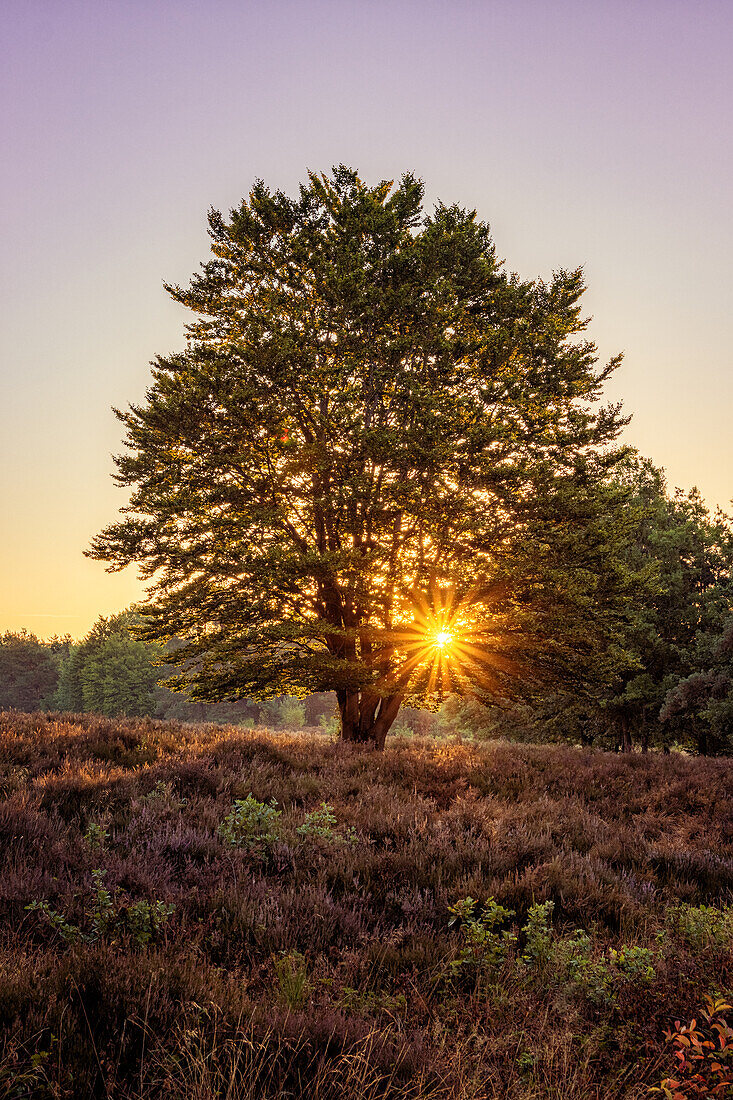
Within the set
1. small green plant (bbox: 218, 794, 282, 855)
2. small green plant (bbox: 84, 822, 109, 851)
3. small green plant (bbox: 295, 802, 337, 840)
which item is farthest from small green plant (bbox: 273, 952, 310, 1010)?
small green plant (bbox: 84, 822, 109, 851)

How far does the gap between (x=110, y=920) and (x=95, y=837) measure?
5.30 ft

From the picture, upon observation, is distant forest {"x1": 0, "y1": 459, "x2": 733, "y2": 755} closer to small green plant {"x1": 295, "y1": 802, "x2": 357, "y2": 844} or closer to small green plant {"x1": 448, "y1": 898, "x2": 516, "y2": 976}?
small green plant {"x1": 295, "y1": 802, "x2": 357, "y2": 844}

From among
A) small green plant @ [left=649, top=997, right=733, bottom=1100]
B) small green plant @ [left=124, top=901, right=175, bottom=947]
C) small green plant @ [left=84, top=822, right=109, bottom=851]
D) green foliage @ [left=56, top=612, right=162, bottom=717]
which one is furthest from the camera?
green foliage @ [left=56, top=612, right=162, bottom=717]

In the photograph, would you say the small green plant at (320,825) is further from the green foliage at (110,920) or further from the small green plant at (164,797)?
the green foliage at (110,920)

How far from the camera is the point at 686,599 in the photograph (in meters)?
23.4

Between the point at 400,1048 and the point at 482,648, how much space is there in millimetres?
10526

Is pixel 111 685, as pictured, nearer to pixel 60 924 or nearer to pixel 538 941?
pixel 60 924

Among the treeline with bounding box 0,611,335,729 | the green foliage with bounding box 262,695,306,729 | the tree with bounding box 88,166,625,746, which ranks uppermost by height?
the tree with bounding box 88,166,625,746

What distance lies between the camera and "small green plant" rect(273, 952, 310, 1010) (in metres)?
3.02

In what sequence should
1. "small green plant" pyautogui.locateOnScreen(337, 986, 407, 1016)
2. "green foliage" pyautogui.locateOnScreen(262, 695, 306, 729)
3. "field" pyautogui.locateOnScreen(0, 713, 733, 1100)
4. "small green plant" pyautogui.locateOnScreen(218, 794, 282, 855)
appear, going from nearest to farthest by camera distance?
"field" pyautogui.locateOnScreen(0, 713, 733, 1100), "small green plant" pyautogui.locateOnScreen(337, 986, 407, 1016), "small green plant" pyautogui.locateOnScreen(218, 794, 282, 855), "green foliage" pyautogui.locateOnScreen(262, 695, 306, 729)

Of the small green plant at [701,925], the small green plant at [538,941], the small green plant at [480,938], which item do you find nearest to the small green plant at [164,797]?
the small green plant at [480,938]

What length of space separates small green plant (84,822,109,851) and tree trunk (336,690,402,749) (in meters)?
9.10

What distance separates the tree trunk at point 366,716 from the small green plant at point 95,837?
910 centimetres

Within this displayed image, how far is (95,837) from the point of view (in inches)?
200
